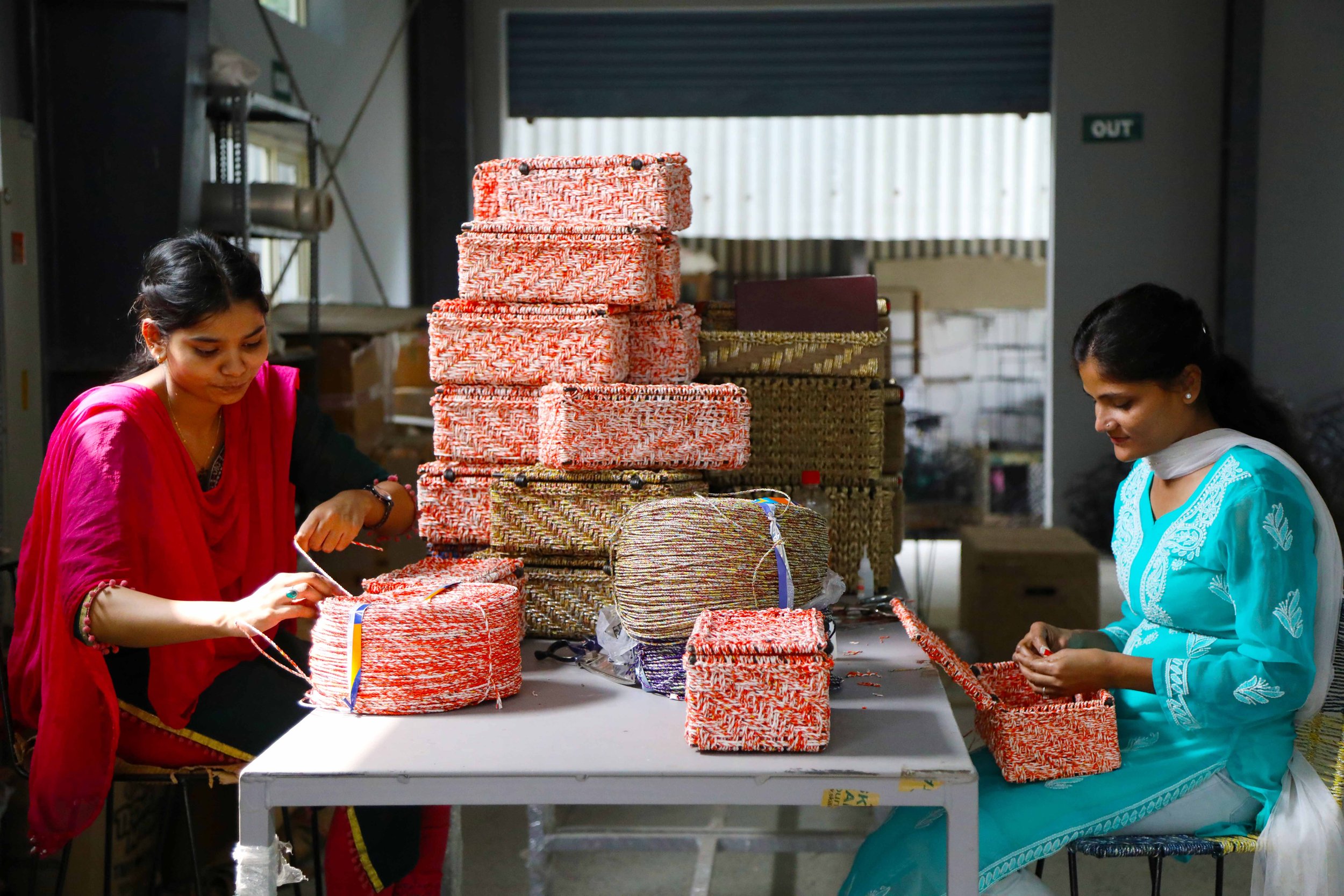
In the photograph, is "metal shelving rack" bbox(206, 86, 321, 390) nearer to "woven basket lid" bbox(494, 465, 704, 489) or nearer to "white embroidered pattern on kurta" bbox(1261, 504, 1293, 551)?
"woven basket lid" bbox(494, 465, 704, 489)

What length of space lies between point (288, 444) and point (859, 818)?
178cm

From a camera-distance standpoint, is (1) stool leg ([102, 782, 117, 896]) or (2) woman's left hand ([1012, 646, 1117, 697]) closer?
(2) woman's left hand ([1012, 646, 1117, 697])

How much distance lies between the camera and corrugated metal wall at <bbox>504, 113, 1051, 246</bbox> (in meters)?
6.77

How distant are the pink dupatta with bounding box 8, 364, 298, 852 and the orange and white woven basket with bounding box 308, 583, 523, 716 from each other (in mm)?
364

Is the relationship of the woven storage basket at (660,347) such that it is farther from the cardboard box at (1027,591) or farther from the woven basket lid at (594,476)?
the cardboard box at (1027,591)

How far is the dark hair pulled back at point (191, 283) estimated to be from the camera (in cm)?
185

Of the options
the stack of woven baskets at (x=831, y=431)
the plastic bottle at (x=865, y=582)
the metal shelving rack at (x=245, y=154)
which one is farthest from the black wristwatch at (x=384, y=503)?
the metal shelving rack at (x=245, y=154)

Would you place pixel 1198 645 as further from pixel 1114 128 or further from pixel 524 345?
pixel 1114 128

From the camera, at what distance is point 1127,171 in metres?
6.46

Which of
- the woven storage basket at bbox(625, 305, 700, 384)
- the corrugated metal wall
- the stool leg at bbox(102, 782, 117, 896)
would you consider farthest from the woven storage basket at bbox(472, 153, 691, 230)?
the corrugated metal wall

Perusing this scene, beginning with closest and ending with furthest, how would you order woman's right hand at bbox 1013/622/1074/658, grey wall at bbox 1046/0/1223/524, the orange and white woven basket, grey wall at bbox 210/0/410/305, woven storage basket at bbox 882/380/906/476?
the orange and white woven basket
woman's right hand at bbox 1013/622/1074/658
woven storage basket at bbox 882/380/906/476
grey wall at bbox 210/0/410/305
grey wall at bbox 1046/0/1223/524

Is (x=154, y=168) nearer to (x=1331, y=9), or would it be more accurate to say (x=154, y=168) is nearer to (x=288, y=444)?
(x=288, y=444)

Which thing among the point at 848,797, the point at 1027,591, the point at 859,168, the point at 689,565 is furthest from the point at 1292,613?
the point at 859,168

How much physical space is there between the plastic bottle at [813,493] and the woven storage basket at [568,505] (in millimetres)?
371
